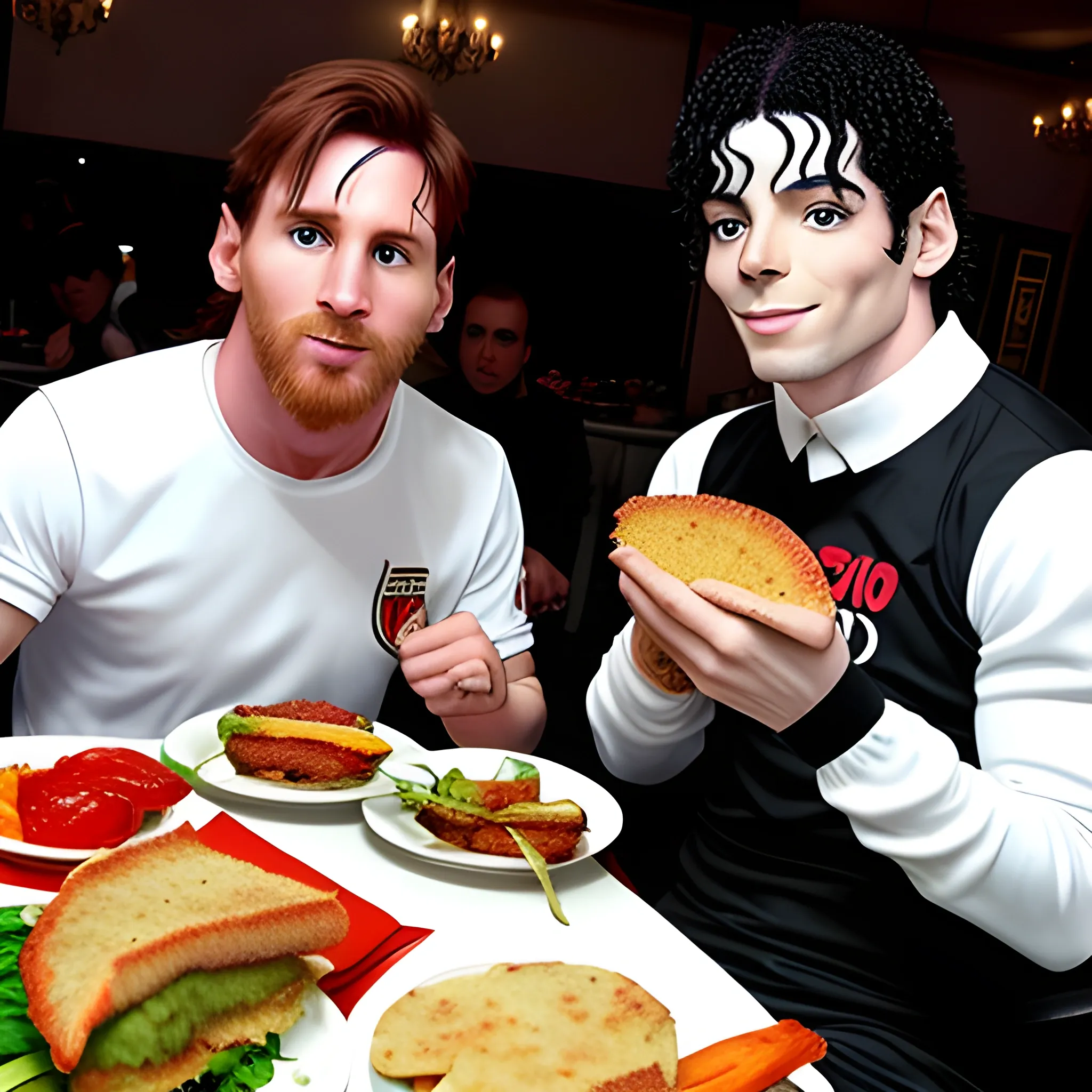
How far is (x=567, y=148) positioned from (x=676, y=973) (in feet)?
14.4

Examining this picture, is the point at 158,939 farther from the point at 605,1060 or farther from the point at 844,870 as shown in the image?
the point at 844,870

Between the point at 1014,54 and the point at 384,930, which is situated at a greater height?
the point at 1014,54

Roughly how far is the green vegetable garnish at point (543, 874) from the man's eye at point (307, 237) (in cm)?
81

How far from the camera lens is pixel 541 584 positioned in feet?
10.4

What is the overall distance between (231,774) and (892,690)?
771 millimetres

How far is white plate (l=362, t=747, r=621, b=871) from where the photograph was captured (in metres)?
1.11

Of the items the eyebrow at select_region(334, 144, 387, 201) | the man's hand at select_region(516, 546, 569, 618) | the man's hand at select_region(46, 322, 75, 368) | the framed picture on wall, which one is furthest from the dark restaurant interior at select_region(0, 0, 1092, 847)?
the eyebrow at select_region(334, 144, 387, 201)

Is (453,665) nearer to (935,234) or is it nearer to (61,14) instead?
(935,234)

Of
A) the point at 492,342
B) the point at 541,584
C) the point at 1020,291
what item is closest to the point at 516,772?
the point at 541,584

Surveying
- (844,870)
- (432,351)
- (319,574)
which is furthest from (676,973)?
(432,351)

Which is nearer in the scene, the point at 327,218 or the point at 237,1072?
the point at 237,1072

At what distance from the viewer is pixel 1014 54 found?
4816 mm

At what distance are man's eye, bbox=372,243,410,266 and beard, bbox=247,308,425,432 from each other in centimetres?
9

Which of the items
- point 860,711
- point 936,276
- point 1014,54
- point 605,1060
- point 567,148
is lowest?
point 605,1060
